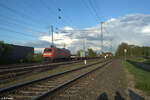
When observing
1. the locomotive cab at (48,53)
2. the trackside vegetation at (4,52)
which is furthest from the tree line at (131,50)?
the trackside vegetation at (4,52)

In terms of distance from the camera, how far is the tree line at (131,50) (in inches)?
3598

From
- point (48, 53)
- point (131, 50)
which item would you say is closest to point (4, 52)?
point (48, 53)

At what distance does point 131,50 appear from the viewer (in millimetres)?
Result: 97125

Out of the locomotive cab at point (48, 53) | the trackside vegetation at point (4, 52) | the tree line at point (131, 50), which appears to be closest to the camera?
the trackside vegetation at point (4, 52)

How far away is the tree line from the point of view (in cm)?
9139

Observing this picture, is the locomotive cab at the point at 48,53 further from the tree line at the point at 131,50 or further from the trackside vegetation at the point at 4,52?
the tree line at the point at 131,50

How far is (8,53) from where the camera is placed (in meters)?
25.9

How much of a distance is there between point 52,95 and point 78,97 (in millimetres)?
1017

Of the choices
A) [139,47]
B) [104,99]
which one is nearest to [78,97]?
[104,99]

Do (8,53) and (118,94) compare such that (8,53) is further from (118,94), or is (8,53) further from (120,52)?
(120,52)

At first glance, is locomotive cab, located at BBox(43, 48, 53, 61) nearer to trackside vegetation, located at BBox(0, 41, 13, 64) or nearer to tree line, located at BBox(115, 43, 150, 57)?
trackside vegetation, located at BBox(0, 41, 13, 64)

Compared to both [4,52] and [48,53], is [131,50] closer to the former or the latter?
[48,53]

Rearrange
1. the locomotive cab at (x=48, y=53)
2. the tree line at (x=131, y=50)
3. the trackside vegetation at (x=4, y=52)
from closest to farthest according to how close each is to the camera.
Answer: the trackside vegetation at (x=4, y=52), the locomotive cab at (x=48, y=53), the tree line at (x=131, y=50)

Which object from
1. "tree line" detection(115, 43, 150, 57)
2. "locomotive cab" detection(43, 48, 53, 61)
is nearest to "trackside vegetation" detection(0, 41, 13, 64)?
"locomotive cab" detection(43, 48, 53, 61)
